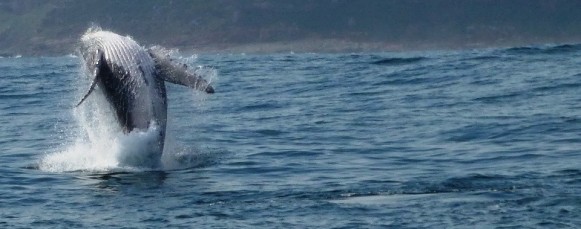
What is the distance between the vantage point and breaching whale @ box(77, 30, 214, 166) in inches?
835

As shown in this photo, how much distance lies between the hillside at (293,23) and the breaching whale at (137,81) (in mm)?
113660

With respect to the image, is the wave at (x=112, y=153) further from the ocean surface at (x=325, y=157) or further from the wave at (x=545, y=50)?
the wave at (x=545, y=50)

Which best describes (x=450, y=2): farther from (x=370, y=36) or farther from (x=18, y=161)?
(x=18, y=161)

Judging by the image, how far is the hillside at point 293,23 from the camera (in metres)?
138

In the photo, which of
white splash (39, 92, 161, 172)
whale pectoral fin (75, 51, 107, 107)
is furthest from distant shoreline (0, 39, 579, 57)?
whale pectoral fin (75, 51, 107, 107)

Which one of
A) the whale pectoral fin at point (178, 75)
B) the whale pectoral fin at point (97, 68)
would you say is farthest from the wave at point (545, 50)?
the whale pectoral fin at point (97, 68)

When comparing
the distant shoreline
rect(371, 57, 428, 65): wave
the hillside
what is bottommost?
rect(371, 57, 428, 65): wave

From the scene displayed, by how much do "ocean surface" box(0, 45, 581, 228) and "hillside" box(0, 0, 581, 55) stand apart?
10077cm

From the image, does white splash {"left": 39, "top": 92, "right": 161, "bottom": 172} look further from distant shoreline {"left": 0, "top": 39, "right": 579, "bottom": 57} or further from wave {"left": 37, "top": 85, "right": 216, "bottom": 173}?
distant shoreline {"left": 0, "top": 39, "right": 579, "bottom": 57}

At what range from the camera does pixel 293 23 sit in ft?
474

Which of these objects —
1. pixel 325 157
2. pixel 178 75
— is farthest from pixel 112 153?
pixel 325 157

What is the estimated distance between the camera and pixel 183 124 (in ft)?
83.9

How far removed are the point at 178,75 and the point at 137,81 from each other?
83cm

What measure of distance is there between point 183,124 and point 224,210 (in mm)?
8476
